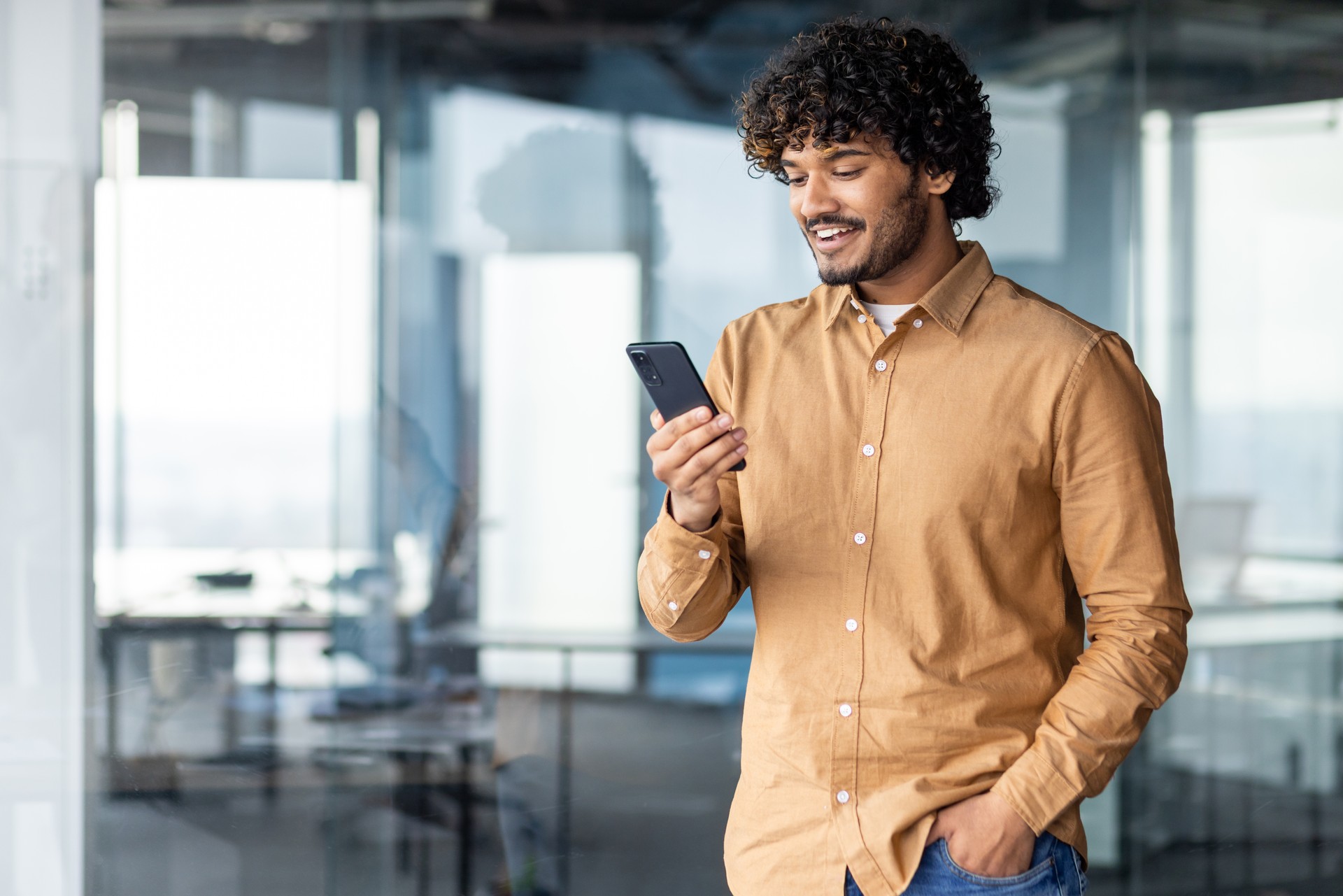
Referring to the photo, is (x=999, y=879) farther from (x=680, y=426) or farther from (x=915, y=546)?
(x=680, y=426)

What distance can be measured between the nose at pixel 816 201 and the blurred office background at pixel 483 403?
A: 1645 mm

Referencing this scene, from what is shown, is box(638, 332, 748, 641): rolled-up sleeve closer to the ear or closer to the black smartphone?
the black smartphone

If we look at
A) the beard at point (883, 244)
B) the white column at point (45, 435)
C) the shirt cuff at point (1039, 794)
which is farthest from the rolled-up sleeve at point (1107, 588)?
the white column at point (45, 435)

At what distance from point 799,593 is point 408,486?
1.75 meters

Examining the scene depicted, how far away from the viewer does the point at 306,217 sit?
3100 millimetres

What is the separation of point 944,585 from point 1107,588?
212mm

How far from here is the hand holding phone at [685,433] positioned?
1.48m

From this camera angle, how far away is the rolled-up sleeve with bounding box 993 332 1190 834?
1508 millimetres

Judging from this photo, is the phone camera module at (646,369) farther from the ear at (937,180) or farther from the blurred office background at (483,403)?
the blurred office background at (483,403)

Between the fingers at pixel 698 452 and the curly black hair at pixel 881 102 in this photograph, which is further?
the curly black hair at pixel 881 102

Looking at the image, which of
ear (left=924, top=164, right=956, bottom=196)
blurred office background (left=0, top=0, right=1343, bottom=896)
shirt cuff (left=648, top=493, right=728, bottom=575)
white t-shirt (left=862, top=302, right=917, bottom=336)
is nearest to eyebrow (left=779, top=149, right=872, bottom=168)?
ear (left=924, top=164, right=956, bottom=196)

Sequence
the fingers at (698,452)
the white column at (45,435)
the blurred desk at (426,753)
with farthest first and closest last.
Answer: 1. the blurred desk at (426,753)
2. the white column at (45,435)
3. the fingers at (698,452)

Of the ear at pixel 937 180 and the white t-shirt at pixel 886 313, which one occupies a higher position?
the ear at pixel 937 180

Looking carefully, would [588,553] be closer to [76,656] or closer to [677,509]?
[76,656]
